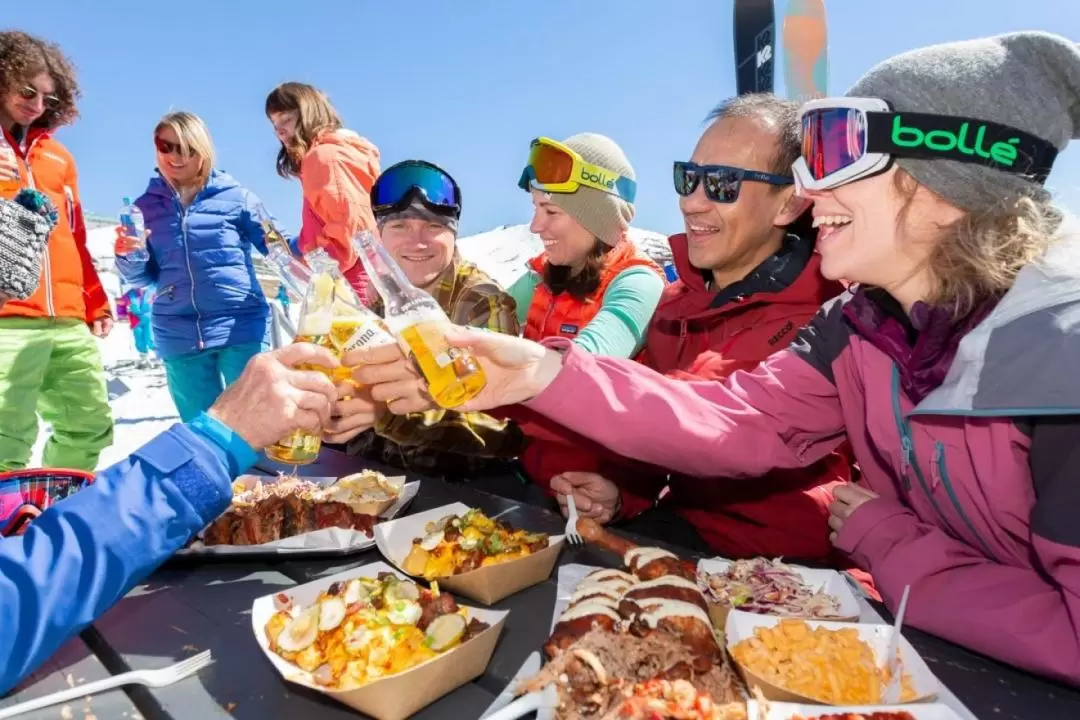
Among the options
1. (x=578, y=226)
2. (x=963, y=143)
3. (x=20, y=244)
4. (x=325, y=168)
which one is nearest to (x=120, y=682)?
(x=20, y=244)

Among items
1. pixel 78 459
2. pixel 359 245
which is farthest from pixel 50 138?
pixel 359 245

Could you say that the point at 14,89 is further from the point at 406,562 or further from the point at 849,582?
the point at 849,582

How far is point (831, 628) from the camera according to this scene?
4.48 ft

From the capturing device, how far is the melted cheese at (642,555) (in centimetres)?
164

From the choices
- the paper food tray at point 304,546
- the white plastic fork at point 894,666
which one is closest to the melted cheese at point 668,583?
the white plastic fork at point 894,666

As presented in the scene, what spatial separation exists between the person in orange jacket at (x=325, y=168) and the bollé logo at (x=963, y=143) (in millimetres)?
3736

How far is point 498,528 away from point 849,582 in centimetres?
95

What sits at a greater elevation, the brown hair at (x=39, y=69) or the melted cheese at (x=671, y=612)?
the brown hair at (x=39, y=69)

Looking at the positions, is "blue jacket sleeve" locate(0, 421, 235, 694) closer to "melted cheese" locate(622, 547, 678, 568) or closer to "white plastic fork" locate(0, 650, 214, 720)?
"white plastic fork" locate(0, 650, 214, 720)

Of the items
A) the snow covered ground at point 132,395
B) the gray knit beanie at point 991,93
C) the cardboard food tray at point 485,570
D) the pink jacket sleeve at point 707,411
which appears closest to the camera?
the gray knit beanie at point 991,93

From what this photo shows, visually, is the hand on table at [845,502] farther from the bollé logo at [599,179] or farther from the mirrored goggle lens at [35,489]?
the bollé logo at [599,179]

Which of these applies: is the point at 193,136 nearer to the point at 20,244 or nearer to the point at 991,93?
the point at 20,244

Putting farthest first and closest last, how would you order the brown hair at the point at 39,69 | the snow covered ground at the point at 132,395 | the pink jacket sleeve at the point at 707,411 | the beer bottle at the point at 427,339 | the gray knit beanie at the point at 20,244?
the snow covered ground at the point at 132,395 → the brown hair at the point at 39,69 → the gray knit beanie at the point at 20,244 → the pink jacket sleeve at the point at 707,411 → the beer bottle at the point at 427,339

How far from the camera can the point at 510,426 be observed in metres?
2.82
